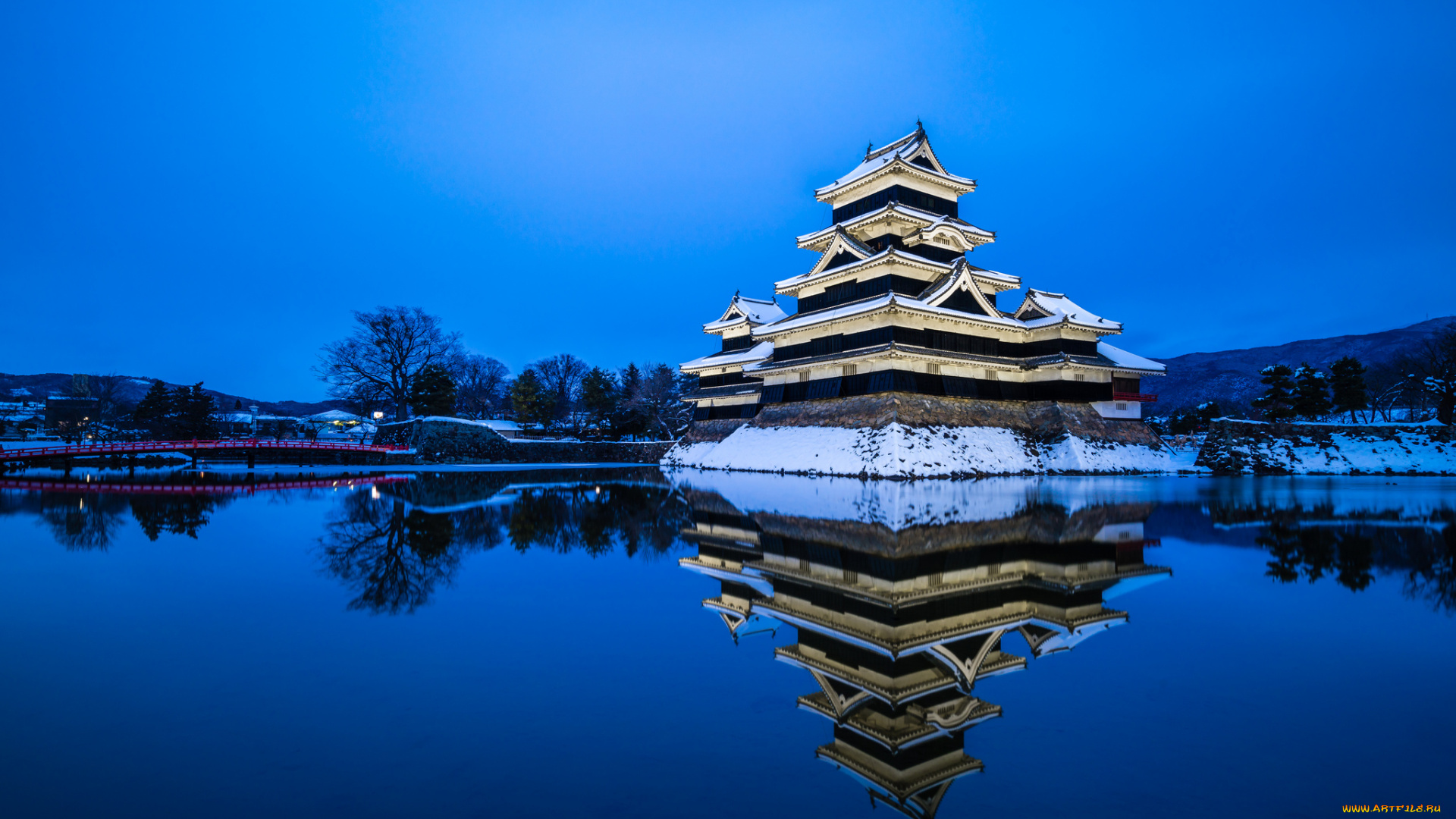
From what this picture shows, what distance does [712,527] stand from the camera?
13602mm

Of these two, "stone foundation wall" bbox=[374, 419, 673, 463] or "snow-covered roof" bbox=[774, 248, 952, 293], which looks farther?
"stone foundation wall" bbox=[374, 419, 673, 463]

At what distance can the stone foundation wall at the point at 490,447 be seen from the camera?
44969mm

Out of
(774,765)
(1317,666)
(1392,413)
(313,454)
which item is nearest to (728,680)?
(774,765)

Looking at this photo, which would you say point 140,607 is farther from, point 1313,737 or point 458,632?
point 1313,737

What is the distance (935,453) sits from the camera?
92.4 ft

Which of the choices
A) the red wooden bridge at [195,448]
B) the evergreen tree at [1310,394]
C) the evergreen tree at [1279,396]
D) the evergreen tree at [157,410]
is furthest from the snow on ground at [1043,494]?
the evergreen tree at [157,410]

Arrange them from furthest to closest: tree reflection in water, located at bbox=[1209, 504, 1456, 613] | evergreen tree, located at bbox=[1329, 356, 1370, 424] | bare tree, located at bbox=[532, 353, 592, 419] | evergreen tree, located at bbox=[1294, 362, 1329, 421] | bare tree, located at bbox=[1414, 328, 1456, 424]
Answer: bare tree, located at bbox=[532, 353, 592, 419] < evergreen tree, located at bbox=[1294, 362, 1329, 421] < evergreen tree, located at bbox=[1329, 356, 1370, 424] < bare tree, located at bbox=[1414, 328, 1456, 424] < tree reflection in water, located at bbox=[1209, 504, 1456, 613]

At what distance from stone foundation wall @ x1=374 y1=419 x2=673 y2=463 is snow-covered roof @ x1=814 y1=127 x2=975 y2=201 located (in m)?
24.0

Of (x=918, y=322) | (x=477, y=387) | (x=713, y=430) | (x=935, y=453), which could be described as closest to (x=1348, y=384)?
(x=918, y=322)

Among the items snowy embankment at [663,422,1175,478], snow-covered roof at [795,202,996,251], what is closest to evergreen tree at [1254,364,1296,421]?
snowy embankment at [663,422,1175,478]

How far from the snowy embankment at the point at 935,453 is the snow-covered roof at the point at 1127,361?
4.97m

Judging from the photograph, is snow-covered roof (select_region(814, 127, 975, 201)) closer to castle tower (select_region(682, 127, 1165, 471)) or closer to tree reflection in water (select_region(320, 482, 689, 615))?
castle tower (select_region(682, 127, 1165, 471))

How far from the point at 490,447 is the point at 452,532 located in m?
35.2

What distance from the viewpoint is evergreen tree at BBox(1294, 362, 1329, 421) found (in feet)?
124
